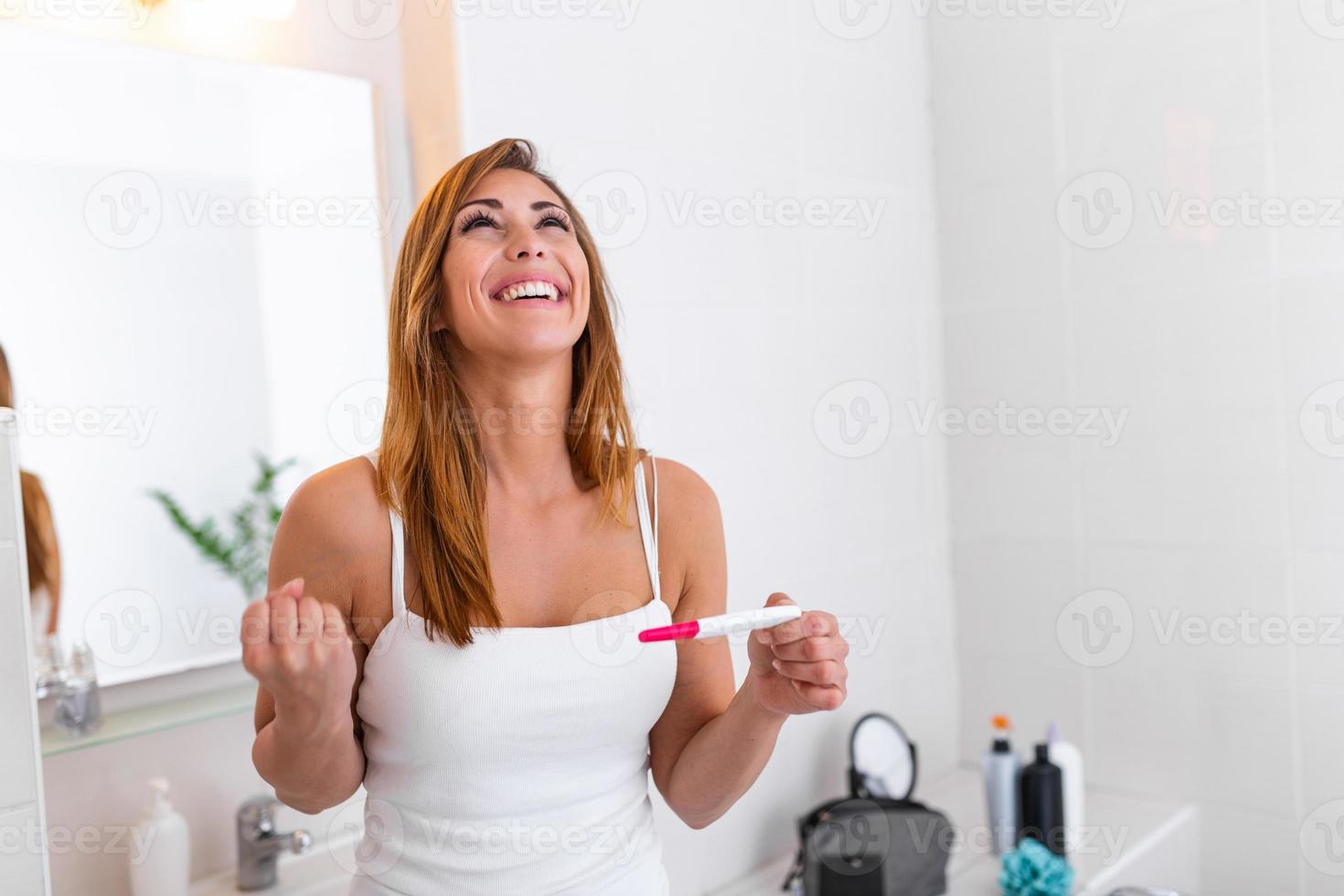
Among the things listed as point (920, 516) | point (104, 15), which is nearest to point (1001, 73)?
point (920, 516)

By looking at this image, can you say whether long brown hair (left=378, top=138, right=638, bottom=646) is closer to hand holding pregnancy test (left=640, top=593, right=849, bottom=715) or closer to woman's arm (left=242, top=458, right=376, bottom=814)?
woman's arm (left=242, top=458, right=376, bottom=814)

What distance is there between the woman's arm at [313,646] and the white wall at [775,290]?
587 mm

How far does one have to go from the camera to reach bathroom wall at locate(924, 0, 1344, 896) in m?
1.60

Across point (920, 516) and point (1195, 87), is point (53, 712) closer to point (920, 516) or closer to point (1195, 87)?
point (920, 516)

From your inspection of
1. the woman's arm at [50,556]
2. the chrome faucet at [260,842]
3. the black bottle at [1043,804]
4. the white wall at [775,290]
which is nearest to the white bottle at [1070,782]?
the black bottle at [1043,804]

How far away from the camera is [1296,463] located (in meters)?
1.60

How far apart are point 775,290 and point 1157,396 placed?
0.62 meters

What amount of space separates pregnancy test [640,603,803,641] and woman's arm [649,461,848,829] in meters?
0.01

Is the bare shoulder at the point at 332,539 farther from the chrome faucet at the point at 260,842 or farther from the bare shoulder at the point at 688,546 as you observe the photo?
the chrome faucet at the point at 260,842

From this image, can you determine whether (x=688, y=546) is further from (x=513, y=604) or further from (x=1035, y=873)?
(x=1035, y=873)

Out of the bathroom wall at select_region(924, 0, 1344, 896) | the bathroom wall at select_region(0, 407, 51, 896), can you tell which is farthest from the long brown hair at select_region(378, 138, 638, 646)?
the bathroom wall at select_region(924, 0, 1344, 896)

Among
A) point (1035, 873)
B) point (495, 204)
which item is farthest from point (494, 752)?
point (1035, 873)

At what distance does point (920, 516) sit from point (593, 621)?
1.15m

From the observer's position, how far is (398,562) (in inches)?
34.9
